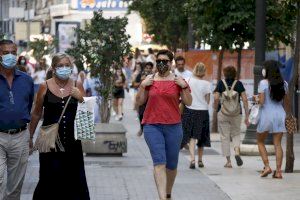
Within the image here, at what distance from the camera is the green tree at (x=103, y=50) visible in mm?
21031

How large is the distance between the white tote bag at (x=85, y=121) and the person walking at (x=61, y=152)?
0.06 m

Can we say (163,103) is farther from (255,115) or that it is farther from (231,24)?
(231,24)

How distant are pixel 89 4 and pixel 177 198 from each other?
59.9 m

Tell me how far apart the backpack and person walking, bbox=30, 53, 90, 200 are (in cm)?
744

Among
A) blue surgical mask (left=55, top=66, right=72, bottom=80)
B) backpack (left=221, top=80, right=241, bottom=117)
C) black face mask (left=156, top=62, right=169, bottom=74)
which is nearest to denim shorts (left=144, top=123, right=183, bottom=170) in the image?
black face mask (left=156, top=62, right=169, bottom=74)

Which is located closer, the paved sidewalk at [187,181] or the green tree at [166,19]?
the paved sidewalk at [187,181]

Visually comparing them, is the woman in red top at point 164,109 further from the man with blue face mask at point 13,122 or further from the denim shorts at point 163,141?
the man with blue face mask at point 13,122

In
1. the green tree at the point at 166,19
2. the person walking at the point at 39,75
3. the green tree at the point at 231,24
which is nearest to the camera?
the green tree at the point at 231,24

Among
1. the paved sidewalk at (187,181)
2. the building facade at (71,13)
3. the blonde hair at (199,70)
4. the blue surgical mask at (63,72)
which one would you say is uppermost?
the building facade at (71,13)

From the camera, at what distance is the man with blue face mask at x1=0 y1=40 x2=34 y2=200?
33.9ft

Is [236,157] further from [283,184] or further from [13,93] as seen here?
[13,93]

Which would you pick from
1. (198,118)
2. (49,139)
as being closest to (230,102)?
(198,118)

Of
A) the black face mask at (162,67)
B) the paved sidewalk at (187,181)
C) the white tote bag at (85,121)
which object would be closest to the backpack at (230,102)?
the paved sidewalk at (187,181)

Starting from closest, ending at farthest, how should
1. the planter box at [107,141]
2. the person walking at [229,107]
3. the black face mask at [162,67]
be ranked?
the black face mask at [162,67], the person walking at [229,107], the planter box at [107,141]
